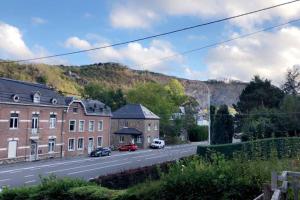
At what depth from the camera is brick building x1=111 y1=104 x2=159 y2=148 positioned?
7381 cm

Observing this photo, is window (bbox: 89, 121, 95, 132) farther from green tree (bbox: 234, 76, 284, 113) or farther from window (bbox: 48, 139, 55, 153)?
green tree (bbox: 234, 76, 284, 113)

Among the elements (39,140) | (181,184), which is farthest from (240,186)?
(39,140)

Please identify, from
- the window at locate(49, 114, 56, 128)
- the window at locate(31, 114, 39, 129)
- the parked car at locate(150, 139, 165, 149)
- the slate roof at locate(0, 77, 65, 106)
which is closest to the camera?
the slate roof at locate(0, 77, 65, 106)

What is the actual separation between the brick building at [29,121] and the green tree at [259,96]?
1394 inches

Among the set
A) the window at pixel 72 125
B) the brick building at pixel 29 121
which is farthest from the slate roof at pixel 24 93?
the window at pixel 72 125

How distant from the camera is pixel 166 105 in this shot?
9156 centimetres

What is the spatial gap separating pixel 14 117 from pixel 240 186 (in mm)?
37333

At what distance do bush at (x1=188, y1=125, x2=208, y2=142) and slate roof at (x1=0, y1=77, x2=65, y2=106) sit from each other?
50333 mm

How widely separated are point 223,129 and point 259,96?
20964 millimetres

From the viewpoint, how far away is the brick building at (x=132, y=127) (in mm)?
73812

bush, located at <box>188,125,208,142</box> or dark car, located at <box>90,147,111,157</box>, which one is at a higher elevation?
bush, located at <box>188,125,208,142</box>

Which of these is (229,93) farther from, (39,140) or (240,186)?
(240,186)

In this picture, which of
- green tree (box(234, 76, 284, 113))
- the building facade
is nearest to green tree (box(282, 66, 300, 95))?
green tree (box(234, 76, 284, 113))

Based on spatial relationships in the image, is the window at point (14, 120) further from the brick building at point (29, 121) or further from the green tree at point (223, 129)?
the green tree at point (223, 129)
